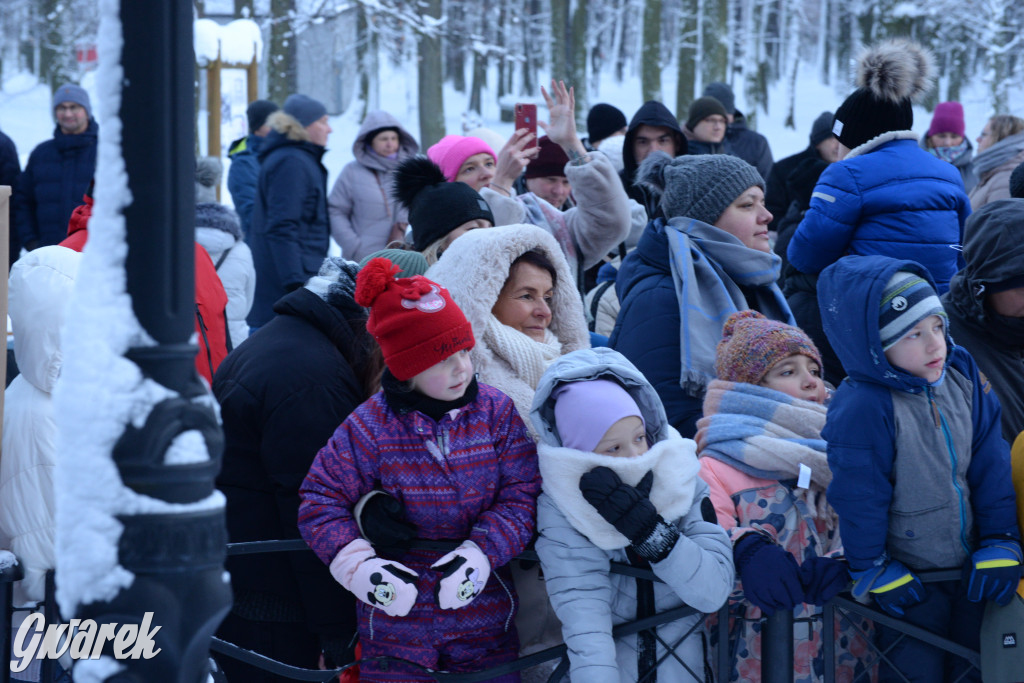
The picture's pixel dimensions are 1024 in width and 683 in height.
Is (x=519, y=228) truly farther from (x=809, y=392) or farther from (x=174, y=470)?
(x=174, y=470)

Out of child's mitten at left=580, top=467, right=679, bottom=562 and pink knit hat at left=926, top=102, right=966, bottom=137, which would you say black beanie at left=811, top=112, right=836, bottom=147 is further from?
child's mitten at left=580, top=467, right=679, bottom=562

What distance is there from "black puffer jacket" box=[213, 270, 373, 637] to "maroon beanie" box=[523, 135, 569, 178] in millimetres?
3053

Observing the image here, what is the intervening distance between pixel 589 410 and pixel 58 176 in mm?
6792

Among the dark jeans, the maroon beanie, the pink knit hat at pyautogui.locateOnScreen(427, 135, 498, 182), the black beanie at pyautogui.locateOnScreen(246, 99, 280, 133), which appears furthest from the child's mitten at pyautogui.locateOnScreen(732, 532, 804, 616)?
the black beanie at pyautogui.locateOnScreen(246, 99, 280, 133)

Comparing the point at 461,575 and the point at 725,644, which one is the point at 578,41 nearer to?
the point at 725,644

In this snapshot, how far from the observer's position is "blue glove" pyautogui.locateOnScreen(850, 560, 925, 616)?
2822mm

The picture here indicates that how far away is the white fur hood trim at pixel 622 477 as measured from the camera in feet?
9.21

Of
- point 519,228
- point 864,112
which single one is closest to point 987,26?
point 864,112

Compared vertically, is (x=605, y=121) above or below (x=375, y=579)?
above

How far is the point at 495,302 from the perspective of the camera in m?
3.49

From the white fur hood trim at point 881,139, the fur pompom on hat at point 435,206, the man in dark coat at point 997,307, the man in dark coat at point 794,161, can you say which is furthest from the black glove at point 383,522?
the man in dark coat at point 794,161

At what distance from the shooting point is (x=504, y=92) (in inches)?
1811

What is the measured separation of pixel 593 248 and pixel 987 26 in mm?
38297

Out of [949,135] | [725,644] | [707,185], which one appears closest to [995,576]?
[725,644]
